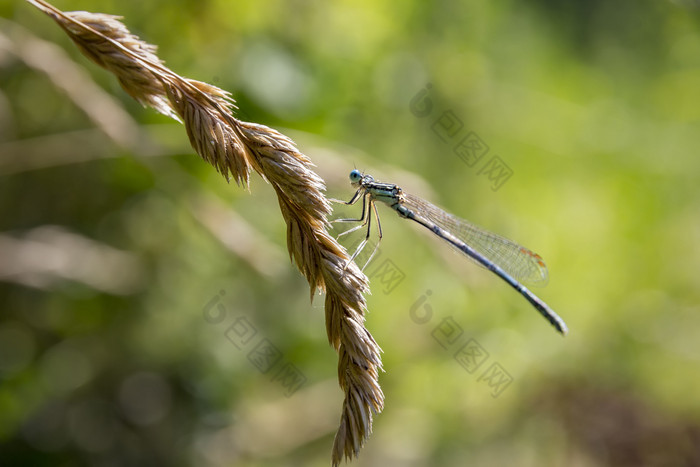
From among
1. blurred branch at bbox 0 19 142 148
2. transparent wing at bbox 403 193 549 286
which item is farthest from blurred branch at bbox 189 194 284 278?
transparent wing at bbox 403 193 549 286

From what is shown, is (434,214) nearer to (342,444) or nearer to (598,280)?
(342,444)

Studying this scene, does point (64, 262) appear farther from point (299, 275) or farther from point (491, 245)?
point (491, 245)

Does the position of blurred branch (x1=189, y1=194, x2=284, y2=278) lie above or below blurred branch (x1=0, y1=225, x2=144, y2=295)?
above

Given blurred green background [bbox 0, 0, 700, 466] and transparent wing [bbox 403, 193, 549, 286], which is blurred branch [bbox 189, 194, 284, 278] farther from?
transparent wing [bbox 403, 193, 549, 286]

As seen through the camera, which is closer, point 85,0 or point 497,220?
point 85,0

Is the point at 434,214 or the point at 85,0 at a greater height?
the point at 434,214

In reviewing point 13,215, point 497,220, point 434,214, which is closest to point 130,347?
point 13,215

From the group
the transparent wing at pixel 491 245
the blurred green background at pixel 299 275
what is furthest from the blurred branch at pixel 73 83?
the transparent wing at pixel 491 245
